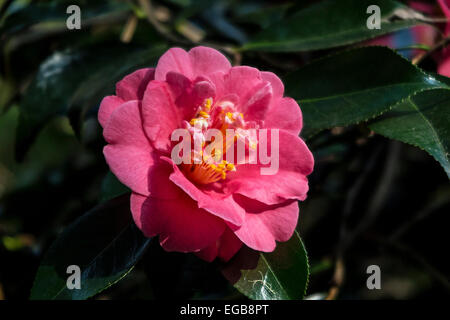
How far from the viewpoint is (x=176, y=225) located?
24.8 inches

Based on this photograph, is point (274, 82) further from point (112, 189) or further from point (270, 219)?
point (112, 189)

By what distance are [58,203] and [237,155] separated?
0.90m

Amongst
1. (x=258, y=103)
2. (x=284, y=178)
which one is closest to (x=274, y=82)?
(x=258, y=103)

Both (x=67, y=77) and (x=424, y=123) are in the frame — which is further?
(x=67, y=77)

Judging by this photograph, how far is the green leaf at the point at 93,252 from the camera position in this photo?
0.69 metres

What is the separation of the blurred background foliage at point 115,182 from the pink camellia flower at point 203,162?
16 cm

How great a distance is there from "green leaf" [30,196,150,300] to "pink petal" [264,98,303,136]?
252 millimetres

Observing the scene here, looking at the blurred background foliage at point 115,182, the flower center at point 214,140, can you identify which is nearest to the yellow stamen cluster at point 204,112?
the flower center at point 214,140

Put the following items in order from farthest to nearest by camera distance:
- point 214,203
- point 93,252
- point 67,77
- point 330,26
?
point 67,77 < point 330,26 < point 93,252 < point 214,203

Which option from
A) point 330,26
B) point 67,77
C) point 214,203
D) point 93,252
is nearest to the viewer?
point 214,203

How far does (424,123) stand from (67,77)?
71 cm

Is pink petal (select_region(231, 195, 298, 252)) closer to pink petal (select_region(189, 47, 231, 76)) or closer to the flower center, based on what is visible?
the flower center

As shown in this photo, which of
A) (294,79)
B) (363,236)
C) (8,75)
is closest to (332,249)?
(363,236)

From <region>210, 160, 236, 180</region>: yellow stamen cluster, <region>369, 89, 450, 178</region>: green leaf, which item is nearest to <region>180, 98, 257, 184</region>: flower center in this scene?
<region>210, 160, 236, 180</region>: yellow stamen cluster
